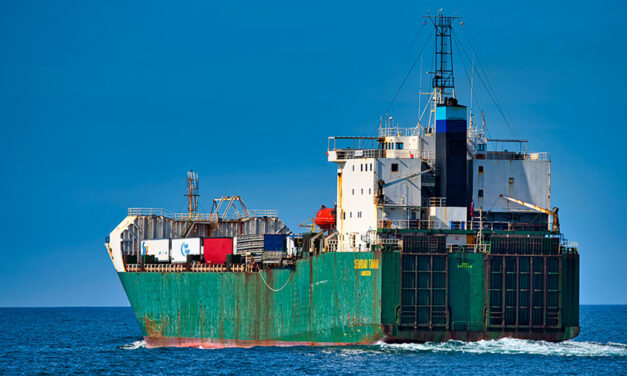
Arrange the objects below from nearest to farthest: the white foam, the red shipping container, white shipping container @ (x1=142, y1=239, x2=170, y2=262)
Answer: the red shipping container → the white foam → white shipping container @ (x1=142, y1=239, x2=170, y2=262)

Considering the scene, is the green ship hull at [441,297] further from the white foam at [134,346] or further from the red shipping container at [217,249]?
the white foam at [134,346]

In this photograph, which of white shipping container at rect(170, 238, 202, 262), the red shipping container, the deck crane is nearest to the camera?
the deck crane

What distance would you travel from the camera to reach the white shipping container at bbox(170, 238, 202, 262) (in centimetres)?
7950

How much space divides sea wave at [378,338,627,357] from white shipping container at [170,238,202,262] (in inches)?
889

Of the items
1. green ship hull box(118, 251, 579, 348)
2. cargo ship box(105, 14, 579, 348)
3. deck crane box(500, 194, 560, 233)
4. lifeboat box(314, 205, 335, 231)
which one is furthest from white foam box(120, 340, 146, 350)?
deck crane box(500, 194, 560, 233)

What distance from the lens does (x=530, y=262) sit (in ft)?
199

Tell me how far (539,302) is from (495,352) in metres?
4.07

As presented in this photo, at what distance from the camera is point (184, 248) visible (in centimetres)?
8025

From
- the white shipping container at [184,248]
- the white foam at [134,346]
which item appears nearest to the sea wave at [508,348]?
the white shipping container at [184,248]

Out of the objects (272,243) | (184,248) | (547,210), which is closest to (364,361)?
(547,210)

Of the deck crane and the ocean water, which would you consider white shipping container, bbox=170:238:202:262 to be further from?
the deck crane

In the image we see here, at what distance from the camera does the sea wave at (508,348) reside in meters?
58.3

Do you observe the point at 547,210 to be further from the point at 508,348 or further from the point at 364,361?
the point at 364,361

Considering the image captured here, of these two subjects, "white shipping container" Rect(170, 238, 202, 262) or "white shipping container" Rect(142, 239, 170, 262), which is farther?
"white shipping container" Rect(142, 239, 170, 262)
